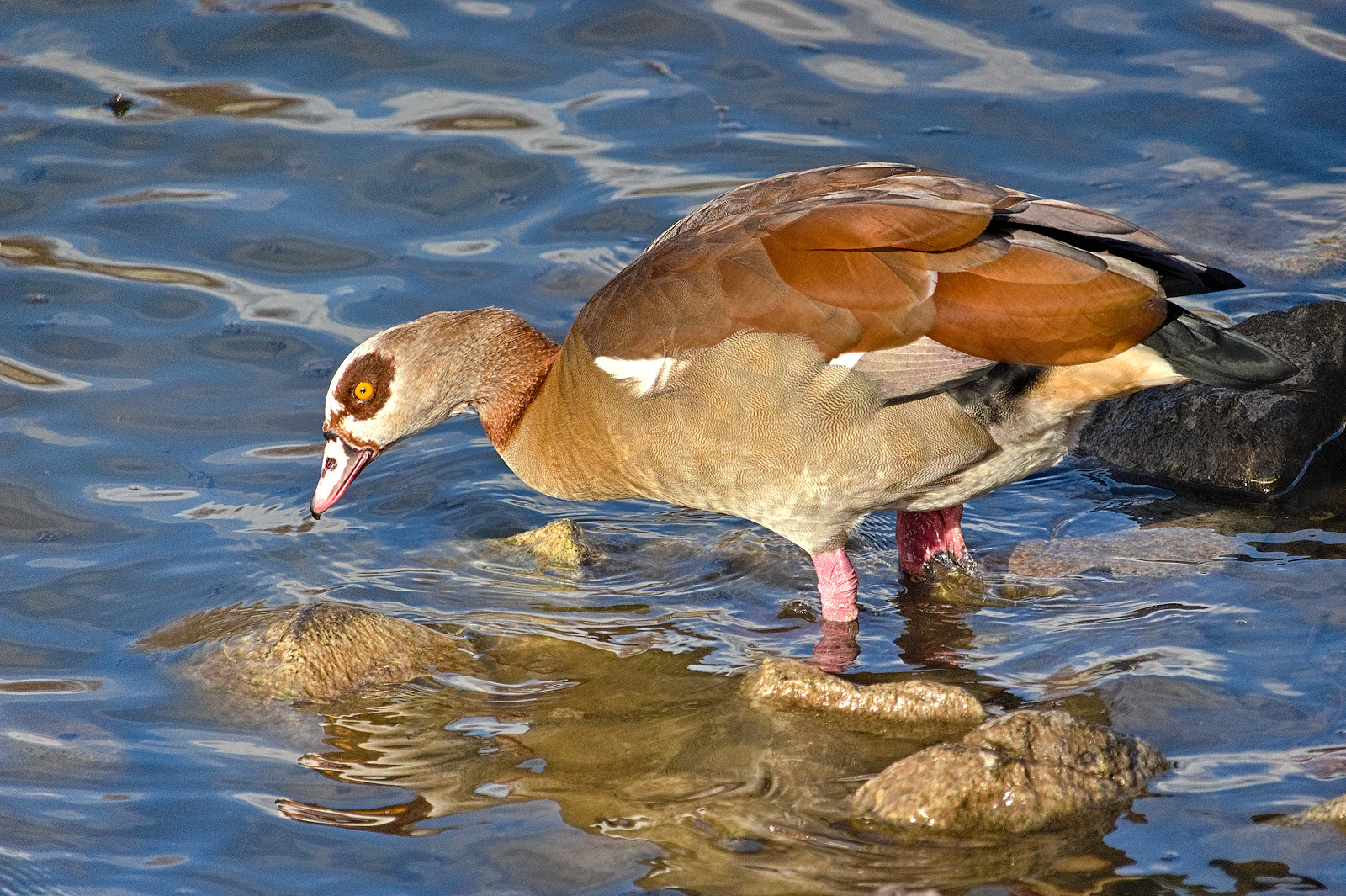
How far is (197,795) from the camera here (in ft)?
15.5

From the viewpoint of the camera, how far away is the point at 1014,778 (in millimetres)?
4230

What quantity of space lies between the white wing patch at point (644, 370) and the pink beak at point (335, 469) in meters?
1.29

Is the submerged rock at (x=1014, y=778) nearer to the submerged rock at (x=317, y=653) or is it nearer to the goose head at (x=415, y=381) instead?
the submerged rock at (x=317, y=653)

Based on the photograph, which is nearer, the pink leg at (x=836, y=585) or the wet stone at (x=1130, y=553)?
the pink leg at (x=836, y=585)

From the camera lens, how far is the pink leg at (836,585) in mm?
5711

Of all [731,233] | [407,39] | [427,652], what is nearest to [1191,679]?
[731,233]

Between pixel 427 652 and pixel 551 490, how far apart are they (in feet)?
2.90

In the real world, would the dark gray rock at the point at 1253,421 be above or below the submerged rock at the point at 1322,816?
above

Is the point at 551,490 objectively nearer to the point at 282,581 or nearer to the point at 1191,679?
the point at 282,581

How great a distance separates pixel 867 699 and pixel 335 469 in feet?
8.33

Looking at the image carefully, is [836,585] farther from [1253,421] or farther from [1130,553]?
[1253,421]

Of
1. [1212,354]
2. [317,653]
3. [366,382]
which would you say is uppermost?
[1212,354]

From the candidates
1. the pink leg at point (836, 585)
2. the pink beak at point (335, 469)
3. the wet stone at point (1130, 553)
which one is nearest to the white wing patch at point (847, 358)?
the pink leg at point (836, 585)

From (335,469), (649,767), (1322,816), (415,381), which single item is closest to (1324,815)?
(1322,816)
